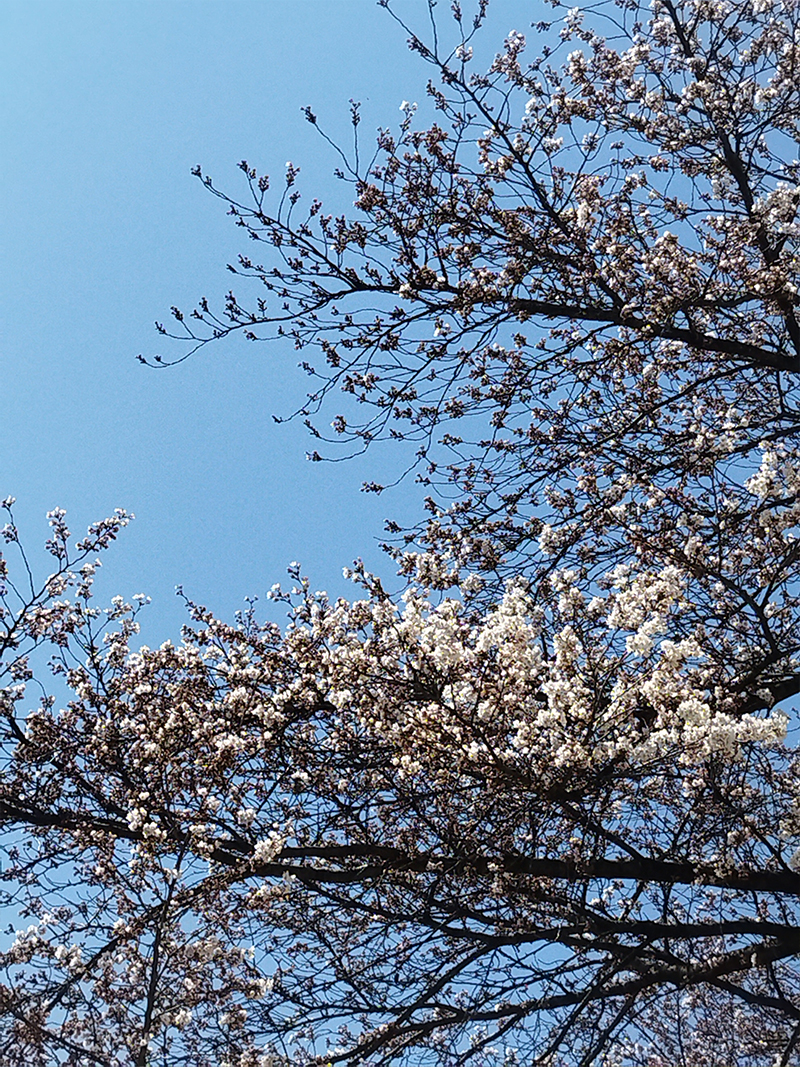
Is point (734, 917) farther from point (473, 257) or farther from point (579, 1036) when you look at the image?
point (473, 257)

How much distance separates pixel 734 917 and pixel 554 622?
298 centimetres

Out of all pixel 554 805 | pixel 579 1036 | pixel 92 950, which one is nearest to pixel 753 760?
pixel 579 1036

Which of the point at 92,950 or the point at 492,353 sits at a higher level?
the point at 492,353

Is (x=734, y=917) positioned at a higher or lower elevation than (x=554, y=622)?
lower

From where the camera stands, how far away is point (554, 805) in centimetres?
463

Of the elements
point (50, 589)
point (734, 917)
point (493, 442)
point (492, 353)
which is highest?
point (492, 353)

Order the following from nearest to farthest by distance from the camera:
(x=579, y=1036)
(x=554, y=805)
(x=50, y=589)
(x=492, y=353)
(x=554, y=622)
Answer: (x=554, y=805) → (x=579, y=1036) → (x=554, y=622) → (x=492, y=353) → (x=50, y=589)

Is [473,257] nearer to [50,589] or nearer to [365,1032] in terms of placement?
[50,589]

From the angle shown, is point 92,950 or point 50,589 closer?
point 92,950

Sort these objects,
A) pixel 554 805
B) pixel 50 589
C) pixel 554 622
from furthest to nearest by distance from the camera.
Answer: pixel 50 589 < pixel 554 622 < pixel 554 805

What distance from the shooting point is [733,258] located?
6500 mm

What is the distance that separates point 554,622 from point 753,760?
195 centimetres

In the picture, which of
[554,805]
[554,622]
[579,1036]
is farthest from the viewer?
[554,622]

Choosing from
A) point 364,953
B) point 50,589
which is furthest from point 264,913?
point 50,589
